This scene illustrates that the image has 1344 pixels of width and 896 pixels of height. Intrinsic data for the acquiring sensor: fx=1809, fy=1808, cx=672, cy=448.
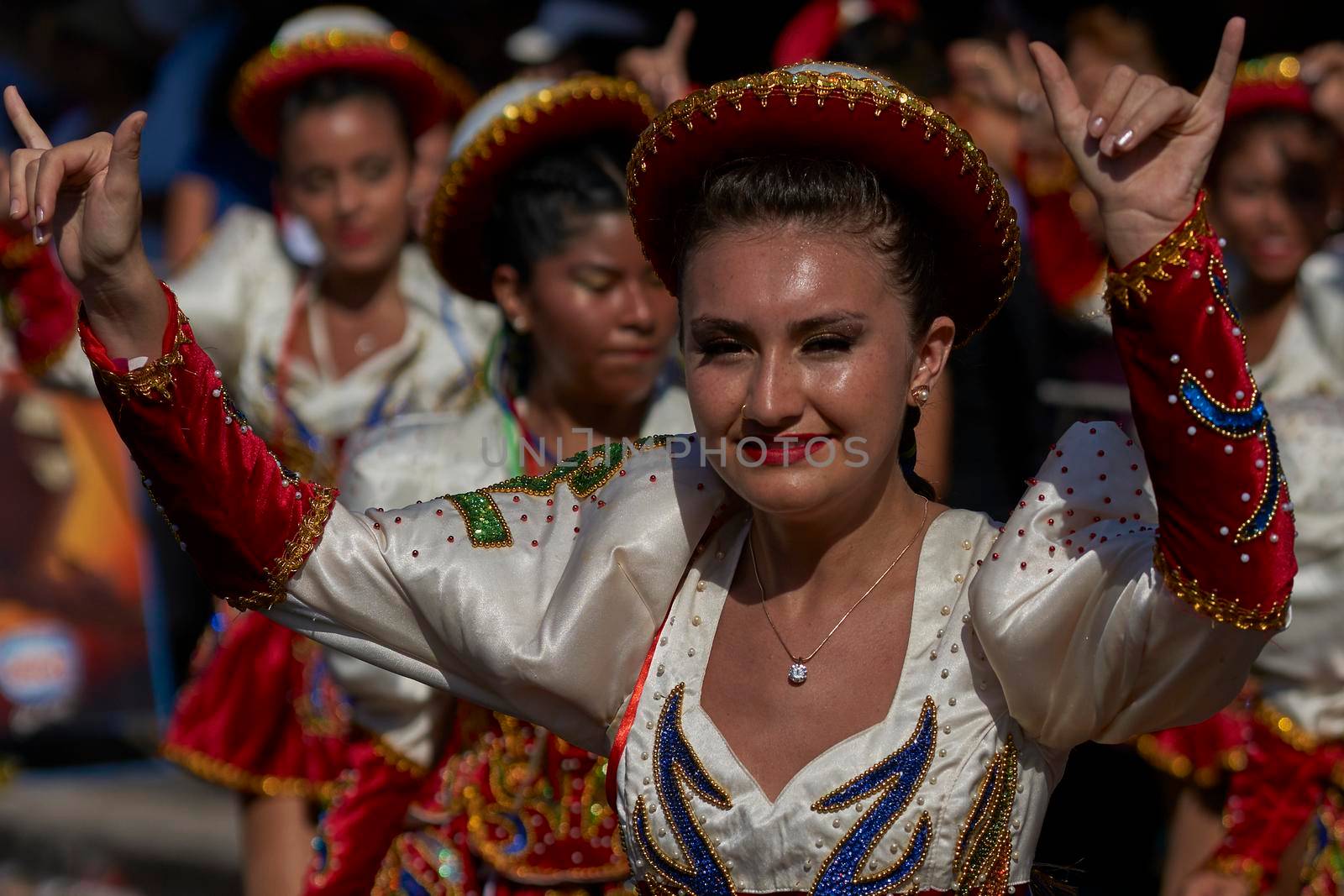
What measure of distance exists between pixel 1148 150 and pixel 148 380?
113 centimetres

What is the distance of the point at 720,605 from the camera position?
2357 mm

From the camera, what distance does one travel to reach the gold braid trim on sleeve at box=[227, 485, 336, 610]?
2207 mm

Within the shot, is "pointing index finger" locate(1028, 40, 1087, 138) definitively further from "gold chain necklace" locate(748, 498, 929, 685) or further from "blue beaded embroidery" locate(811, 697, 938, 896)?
"blue beaded embroidery" locate(811, 697, 938, 896)

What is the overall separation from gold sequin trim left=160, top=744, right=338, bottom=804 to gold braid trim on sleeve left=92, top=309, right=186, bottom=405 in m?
1.76

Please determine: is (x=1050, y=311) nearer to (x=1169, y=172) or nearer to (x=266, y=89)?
(x=266, y=89)

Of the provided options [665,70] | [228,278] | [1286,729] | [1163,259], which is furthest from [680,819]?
[228,278]

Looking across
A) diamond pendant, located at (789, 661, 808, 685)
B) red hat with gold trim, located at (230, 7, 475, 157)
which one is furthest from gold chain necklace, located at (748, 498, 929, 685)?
red hat with gold trim, located at (230, 7, 475, 157)

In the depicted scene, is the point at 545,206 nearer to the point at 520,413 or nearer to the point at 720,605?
the point at 520,413

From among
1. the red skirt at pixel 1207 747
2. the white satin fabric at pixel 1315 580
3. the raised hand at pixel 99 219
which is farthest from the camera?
the red skirt at pixel 1207 747

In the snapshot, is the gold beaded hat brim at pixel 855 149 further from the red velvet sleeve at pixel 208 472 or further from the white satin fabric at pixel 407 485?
the white satin fabric at pixel 407 485

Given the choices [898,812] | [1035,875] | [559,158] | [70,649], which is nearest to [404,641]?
[898,812]

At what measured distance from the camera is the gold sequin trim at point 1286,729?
329cm

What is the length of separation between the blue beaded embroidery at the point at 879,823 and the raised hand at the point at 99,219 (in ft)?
3.14

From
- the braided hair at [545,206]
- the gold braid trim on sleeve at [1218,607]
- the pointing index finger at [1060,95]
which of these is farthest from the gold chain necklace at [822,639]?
the braided hair at [545,206]
